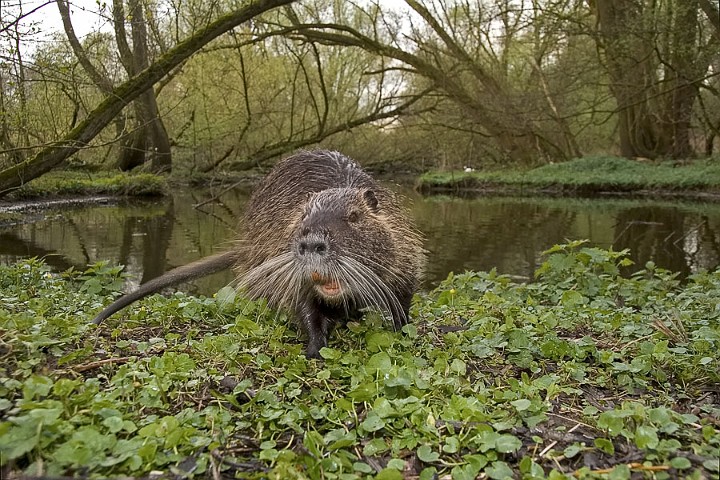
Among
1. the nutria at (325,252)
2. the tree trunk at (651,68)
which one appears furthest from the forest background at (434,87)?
the nutria at (325,252)

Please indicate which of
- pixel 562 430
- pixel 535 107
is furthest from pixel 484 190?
pixel 562 430

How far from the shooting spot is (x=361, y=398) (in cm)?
199

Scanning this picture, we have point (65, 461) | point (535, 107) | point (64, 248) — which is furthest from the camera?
point (535, 107)

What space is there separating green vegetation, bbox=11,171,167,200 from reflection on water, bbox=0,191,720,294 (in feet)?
3.07

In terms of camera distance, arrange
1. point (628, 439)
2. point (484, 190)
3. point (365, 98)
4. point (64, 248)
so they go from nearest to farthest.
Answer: point (628, 439)
point (64, 248)
point (484, 190)
point (365, 98)

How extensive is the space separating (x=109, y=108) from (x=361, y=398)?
497cm

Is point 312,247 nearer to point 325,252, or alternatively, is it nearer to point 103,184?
point 325,252

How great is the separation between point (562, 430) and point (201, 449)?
1114 mm

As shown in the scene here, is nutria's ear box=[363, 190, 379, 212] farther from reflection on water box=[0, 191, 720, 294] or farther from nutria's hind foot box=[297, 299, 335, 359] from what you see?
reflection on water box=[0, 191, 720, 294]

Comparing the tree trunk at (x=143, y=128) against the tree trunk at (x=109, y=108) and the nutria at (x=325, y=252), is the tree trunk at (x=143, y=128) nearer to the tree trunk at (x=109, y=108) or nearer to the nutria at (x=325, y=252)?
the tree trunk at (x=109, y=108)

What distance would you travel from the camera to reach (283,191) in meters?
3.73

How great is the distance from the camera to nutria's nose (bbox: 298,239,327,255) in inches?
95.2

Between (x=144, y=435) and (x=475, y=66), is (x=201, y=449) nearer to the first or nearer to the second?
(x=144, y=435)

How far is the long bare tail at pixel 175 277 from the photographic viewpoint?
9.57ft
